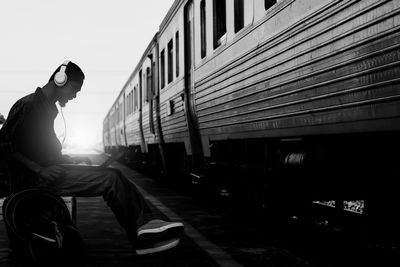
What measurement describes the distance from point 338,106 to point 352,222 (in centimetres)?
220

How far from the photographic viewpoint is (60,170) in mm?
4969

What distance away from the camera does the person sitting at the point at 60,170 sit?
4902mm

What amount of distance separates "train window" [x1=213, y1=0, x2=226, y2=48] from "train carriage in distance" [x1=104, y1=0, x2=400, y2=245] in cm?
1

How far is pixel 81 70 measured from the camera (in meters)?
5.20

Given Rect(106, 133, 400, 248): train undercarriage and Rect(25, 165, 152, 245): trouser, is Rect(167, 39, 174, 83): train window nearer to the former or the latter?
Rect(106, 133, 400, 248): train undercarriage

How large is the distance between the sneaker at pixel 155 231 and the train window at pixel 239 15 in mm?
3139

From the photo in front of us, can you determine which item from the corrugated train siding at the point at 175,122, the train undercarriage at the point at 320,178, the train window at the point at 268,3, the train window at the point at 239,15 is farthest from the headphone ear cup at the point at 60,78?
the corrugated train siding at the point at 175,122

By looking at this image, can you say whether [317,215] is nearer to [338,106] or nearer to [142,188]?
[338,106]

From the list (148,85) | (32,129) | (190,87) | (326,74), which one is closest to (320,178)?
(326,74)

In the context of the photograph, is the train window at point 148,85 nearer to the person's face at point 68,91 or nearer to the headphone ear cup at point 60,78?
the person's face at point 68,91

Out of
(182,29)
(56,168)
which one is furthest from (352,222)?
(182,29)

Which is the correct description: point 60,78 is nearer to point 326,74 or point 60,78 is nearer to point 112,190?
point 112,190

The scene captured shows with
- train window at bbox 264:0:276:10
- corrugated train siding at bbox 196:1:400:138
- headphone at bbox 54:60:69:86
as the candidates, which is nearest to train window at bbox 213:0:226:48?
corrugated train siding at bbox 196:1:400:138

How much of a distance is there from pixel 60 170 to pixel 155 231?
85 cm
